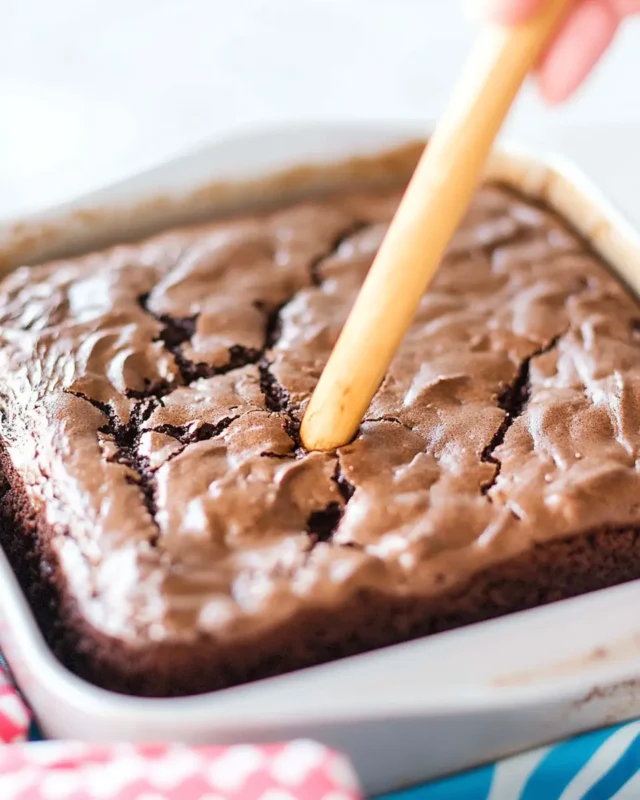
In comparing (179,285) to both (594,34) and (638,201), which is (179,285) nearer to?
(594,34)

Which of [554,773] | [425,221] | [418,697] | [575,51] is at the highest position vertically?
[575,51]

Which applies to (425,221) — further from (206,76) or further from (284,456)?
(206,76)

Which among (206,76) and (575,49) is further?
(206,76)

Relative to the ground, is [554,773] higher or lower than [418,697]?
lower

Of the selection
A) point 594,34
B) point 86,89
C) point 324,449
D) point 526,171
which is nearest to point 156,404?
point 324,449

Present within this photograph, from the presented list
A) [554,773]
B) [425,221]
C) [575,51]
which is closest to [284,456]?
[425,221]

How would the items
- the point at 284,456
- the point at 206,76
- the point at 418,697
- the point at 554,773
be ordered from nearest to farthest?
the point at 418,697 < the point at 554,773 < the point at 284,456 < the point at 206,76
